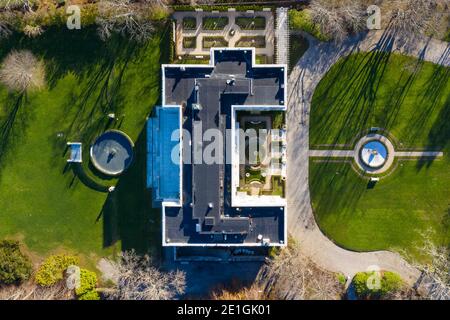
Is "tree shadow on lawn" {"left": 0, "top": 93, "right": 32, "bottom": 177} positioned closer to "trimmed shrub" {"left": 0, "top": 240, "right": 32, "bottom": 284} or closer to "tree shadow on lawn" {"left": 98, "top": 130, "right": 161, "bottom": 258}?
"trimmed shrub" {"left": 0, "top": 240, "right": 32, "bottom": 284}

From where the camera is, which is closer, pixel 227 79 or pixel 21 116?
pixel 227 79

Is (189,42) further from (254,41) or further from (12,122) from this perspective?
(12,122)

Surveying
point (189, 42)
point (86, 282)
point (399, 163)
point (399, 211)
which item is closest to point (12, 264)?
point (86, 282)

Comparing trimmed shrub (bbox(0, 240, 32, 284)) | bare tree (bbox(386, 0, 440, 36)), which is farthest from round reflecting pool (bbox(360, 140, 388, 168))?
trimmed shrub (bbox(0, 240, 32, 284))

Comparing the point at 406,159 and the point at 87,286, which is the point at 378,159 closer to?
the point at 406,159

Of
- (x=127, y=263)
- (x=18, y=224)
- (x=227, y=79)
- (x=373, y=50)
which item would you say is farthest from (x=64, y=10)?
(x=373, y=50)
